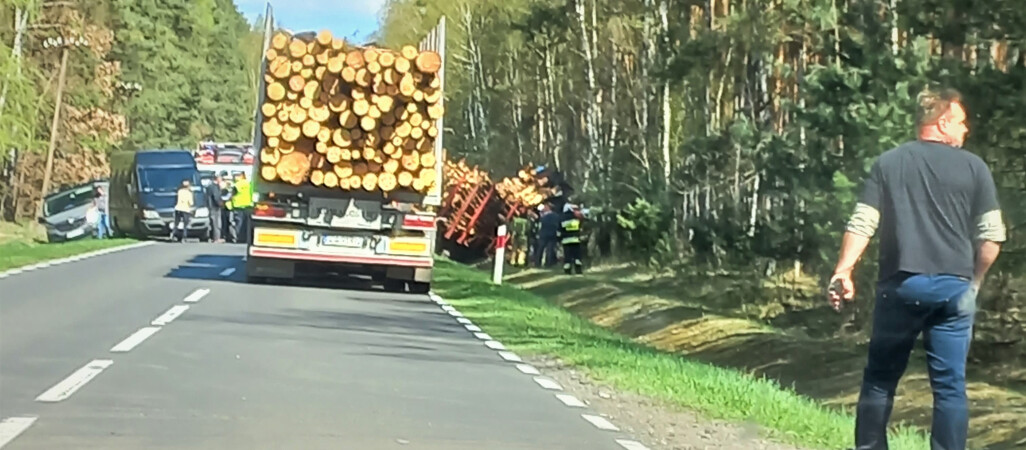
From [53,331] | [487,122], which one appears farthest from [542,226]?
[487,122]

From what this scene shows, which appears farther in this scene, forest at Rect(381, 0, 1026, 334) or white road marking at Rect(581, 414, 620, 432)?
forest at Rect(381, 0, 1026, 334)

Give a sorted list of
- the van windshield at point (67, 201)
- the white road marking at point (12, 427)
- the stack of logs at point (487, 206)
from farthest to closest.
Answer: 1. the van windshield at point (67, 201)
2. the stack of logs at point (487, 206)
3. the white road marking at point (12, 427)

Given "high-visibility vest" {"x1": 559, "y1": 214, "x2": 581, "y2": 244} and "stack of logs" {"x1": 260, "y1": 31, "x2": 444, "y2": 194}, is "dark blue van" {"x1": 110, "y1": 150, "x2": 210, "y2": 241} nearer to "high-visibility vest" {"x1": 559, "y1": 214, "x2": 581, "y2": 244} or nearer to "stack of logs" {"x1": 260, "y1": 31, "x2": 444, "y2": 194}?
"high-visibility vest" {"x1": 559, "y1": 214, "x2": 581, "y2": 244}

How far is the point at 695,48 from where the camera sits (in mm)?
24172

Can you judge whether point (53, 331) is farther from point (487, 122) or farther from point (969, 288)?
point (487, 122)

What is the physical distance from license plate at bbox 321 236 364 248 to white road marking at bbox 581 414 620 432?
14.2 m

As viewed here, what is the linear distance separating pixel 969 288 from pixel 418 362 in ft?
26.2

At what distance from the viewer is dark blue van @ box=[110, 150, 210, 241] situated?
179ft

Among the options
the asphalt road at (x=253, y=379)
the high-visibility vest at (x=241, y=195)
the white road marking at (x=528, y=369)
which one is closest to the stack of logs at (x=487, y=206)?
the high-visibility vest at (x=241, y=195)

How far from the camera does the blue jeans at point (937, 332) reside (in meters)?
9.15

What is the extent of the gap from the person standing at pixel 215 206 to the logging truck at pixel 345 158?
74.9ft

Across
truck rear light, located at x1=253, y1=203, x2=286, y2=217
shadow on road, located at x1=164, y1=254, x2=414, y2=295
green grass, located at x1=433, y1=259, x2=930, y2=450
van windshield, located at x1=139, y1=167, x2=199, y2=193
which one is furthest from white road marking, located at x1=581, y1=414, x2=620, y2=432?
van windshield, located at x1=139, y1=167, x2=199, y2=193

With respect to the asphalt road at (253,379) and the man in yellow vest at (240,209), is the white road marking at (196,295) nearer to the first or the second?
the asphalt road at (253,379)

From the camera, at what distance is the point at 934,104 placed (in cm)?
928
